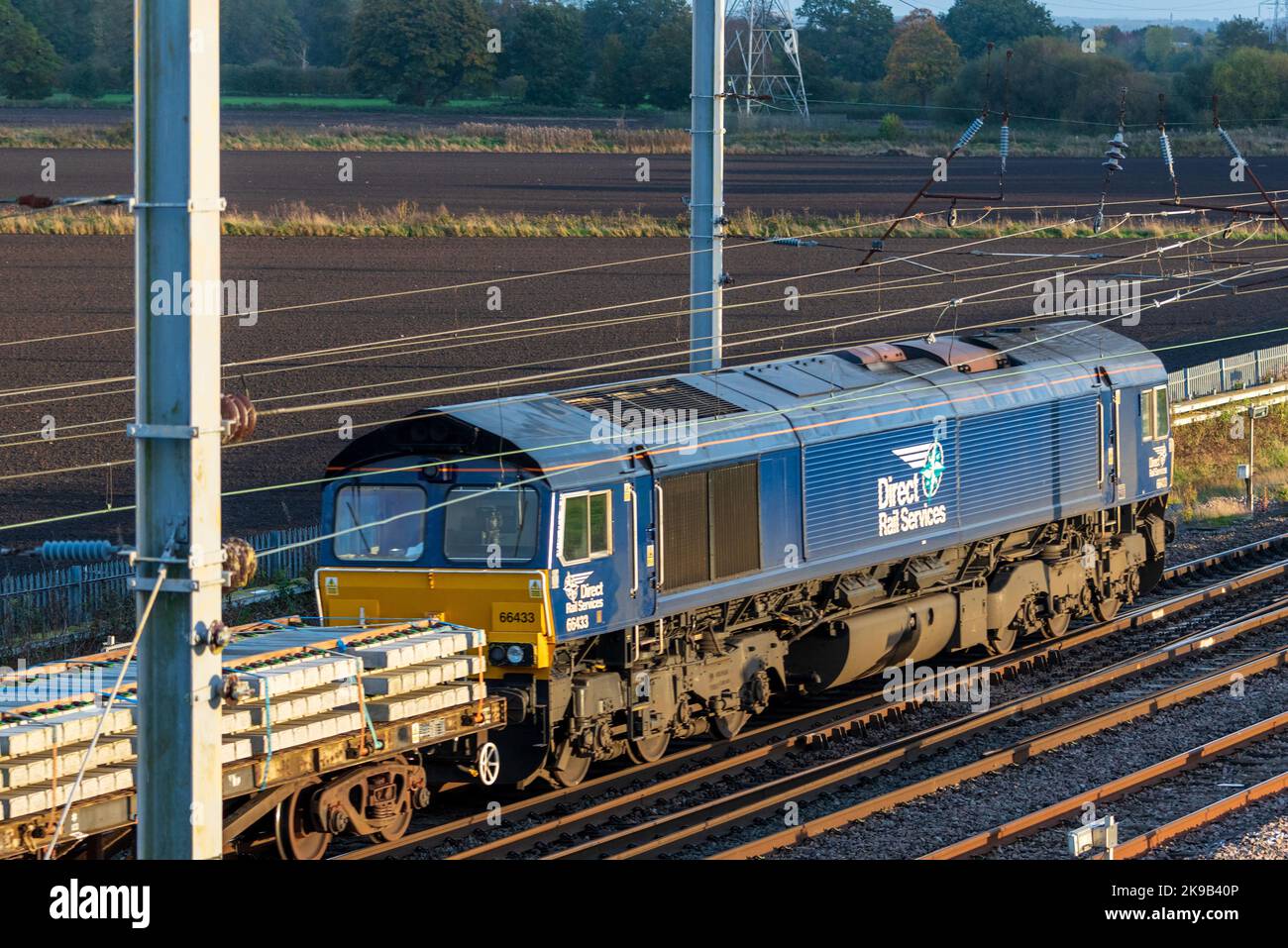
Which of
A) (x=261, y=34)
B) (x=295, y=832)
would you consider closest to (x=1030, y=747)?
(x=295, y=832)

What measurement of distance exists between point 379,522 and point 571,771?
296 cm

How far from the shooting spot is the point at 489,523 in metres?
16.5

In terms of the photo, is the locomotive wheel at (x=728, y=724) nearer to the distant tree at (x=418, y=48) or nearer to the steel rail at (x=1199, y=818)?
the steel rail at (x=1199, y=818)

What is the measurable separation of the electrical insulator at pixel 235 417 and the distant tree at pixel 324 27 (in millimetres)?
119758

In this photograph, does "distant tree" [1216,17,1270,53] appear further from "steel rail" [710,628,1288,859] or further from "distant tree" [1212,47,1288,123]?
"steel rail" [710,628,1288,859]

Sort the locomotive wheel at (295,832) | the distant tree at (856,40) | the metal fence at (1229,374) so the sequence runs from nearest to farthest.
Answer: the locomotive wheel at (295,832)
the metal fence at (1229,374)
the distant tree at (856,40)

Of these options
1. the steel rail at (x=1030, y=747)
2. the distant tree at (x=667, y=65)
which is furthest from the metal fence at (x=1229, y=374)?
the distant tree at (x=667, y=65)

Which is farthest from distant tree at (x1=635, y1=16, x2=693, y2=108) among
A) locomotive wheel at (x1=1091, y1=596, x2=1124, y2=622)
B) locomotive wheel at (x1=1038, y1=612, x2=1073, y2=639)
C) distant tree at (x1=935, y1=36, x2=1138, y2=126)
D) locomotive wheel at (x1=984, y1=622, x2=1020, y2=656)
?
locomotive wheel at (x1=984, y1=622, x2=1020, y2=656)

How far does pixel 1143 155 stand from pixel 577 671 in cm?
8399

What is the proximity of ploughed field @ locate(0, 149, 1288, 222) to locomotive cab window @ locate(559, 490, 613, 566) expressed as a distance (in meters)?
48.1

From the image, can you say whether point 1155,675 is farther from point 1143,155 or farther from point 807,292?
point 1143,155

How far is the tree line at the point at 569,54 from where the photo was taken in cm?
9238

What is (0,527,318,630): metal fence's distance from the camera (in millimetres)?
21641
